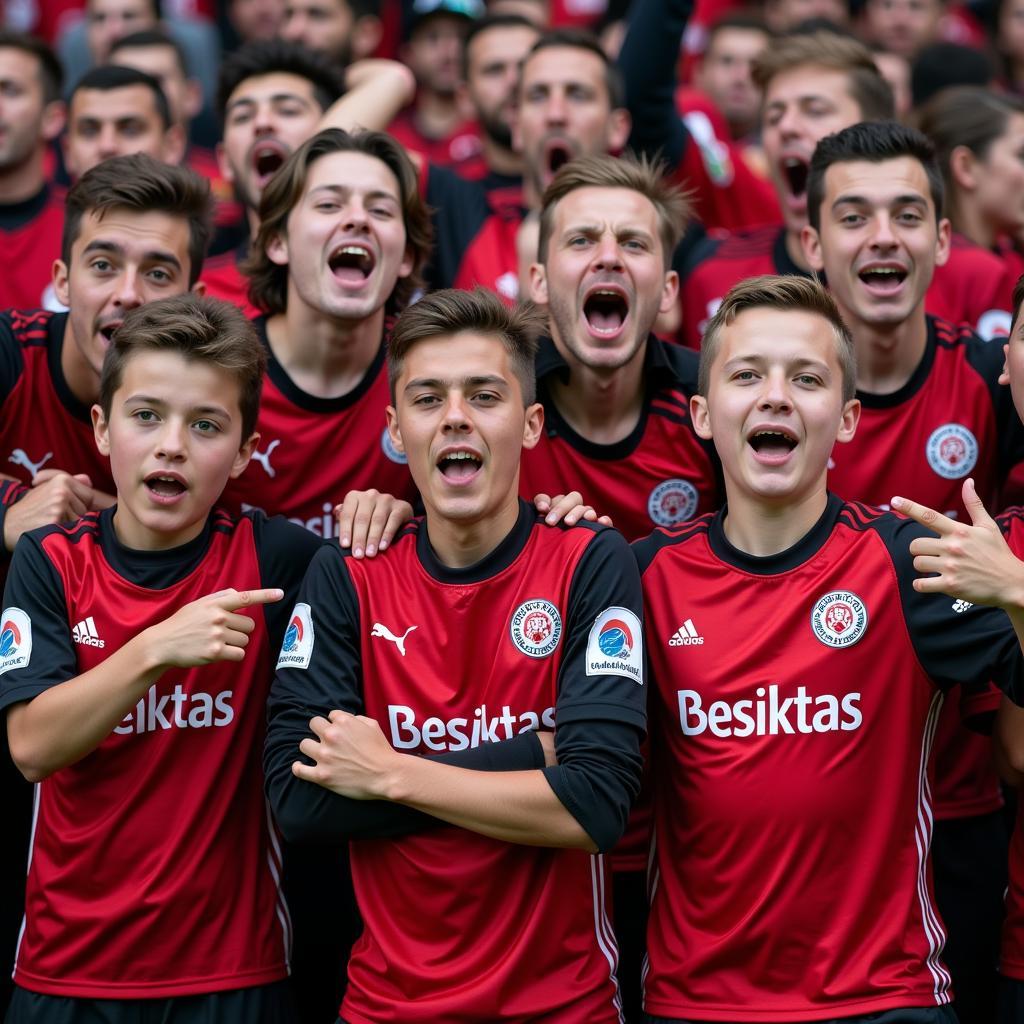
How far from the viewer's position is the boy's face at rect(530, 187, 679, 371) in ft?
16.4

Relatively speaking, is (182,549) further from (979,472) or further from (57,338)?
(979,472)

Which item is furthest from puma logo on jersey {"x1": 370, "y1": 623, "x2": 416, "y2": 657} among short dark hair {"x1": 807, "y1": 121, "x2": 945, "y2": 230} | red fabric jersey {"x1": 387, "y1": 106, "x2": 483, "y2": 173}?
red fabric jersey {"x1": 387, "y1": 106, "x2": 483, "y2": 173}

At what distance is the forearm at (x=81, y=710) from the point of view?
3953 mm

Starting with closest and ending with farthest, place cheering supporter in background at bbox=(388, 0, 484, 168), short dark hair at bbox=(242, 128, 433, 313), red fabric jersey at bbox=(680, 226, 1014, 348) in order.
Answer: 1. short dark hair at bbox=(242, 128, 433, 313)
2. red fabric jersey at bbox=(680, 226, 1014, 348)
3. cheering supporter in background at bbox=(388, 0, 484, 168)

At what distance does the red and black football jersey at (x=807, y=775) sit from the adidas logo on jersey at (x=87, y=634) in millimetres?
1464

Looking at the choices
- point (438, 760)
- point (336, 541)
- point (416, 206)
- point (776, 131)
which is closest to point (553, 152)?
point (776, 131)

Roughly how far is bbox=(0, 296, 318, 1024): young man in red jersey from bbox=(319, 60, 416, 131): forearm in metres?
2.22

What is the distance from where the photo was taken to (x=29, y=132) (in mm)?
7547

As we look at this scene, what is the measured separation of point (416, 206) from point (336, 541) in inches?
70.3

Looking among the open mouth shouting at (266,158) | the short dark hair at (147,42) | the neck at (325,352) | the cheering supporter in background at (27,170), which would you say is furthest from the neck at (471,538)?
the short dark hair at (147,42)

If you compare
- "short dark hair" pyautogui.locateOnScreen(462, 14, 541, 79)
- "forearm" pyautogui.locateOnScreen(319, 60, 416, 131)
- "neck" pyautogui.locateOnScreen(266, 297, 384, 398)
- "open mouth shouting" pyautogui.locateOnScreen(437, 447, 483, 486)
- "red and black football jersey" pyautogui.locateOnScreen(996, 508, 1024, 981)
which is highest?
"short dark hair" pyautogui.locateOnScreen(462, 14, 541, 79)

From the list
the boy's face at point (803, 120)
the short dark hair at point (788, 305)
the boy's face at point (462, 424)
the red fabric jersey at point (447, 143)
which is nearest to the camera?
the boy's face at point (462, 424)

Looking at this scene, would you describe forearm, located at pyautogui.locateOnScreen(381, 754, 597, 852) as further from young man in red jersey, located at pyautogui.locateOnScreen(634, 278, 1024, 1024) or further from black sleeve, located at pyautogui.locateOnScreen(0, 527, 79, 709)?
black sleeve, located at pyautogui.locateOnScreen(0, 527, 79, 709)

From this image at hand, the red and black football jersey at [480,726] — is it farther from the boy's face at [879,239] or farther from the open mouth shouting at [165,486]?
the boy's face at [879,239]
